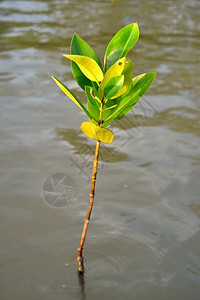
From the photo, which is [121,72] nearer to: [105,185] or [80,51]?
[80,51]

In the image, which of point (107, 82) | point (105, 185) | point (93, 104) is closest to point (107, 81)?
point (107, 82)

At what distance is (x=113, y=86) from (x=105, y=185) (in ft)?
3.78

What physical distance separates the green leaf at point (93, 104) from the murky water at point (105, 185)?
2.26 ft

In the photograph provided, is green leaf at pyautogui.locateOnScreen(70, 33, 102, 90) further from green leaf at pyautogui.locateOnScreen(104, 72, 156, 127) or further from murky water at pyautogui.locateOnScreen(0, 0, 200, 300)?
murky water at pyautogui.locateOnScreen(0, 0, 200, 300)

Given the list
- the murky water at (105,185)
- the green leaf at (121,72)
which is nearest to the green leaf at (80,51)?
the green leaf at (121,72)

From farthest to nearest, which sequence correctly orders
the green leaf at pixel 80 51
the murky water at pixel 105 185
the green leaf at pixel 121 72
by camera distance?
1. the murky water at pixel 105 185
2. the green leaf at pixel 80 51
3. the green leaf at pixel 121 72

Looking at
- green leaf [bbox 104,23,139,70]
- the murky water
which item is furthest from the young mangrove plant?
the murky water

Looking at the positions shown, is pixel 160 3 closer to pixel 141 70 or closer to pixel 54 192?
pixel 141 70

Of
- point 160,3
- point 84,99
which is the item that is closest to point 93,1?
point 160,3

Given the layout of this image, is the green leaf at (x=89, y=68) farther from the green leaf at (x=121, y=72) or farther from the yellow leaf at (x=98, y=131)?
the yellow leaf at (x=98, y=131)

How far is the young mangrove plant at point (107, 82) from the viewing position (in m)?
1.29

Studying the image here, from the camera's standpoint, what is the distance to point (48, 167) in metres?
2.55

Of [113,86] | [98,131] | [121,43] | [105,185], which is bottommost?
[105,185]

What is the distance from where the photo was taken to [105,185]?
7.86 feet
